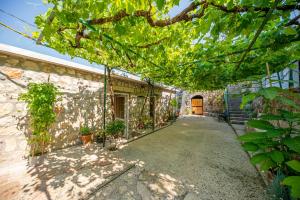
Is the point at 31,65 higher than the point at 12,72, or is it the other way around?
the point at 31,65

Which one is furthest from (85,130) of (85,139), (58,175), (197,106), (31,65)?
(197,106)

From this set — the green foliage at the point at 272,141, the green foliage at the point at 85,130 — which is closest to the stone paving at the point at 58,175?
the green foliage at the point at 85,130

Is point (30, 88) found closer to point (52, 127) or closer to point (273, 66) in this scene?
point (52, 127)

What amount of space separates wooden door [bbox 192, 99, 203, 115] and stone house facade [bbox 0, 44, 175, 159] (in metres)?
13.0

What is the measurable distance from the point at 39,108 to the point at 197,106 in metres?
16.8

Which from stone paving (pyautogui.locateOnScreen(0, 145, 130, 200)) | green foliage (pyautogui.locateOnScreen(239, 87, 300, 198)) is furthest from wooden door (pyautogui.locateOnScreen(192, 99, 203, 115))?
green foliage (pyautogui.locateOnScreen(239, 87, 300, 198))

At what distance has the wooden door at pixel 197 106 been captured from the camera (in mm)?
17156

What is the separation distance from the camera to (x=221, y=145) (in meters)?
4.71

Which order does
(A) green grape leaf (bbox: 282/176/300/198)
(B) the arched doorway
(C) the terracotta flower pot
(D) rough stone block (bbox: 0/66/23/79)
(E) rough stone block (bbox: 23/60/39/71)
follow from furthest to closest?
1. (B) the arched doorway
2. (C) the terracotta flower pot
3. (E) rough stone block (bbox: 23/60/39/71)
4. (D) rough stone block (bbox: 0/66/23/79)
5. (A) green grape leaf (bbox: 282/176/300/198)

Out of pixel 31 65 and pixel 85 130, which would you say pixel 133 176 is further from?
pixel 31 65

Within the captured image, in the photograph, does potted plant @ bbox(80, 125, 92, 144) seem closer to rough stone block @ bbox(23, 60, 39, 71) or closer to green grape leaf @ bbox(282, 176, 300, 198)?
rough stone block @ bbox(23, 60, 39, 71)

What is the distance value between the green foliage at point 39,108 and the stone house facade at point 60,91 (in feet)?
0.91

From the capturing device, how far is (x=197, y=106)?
1741 centimetres

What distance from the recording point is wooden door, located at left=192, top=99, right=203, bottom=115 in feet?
56.3
